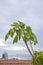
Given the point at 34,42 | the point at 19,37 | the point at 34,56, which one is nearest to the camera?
the point at 19,37

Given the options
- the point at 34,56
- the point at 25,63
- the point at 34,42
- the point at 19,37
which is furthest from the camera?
the point at 25,63

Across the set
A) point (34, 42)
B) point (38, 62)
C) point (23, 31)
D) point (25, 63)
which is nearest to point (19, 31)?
point (23, 31)

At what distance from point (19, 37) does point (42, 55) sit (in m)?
1.88

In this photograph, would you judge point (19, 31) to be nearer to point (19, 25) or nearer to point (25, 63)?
point (19, 25)

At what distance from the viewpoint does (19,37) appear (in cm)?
1399

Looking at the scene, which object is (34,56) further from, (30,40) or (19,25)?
(19,25)

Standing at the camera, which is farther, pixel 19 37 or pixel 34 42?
pixel 34 42

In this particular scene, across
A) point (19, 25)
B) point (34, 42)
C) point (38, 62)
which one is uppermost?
point (19, 25)

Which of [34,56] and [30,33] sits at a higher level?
[30,33]

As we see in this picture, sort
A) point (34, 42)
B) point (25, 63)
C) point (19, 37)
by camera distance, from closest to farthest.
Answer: point (19, 37) < point (34, 42) < point (25, 63)

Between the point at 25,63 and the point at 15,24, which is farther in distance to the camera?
the point at 25,63

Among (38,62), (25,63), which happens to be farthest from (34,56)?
(25,63)

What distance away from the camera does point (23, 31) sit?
14.2 meters

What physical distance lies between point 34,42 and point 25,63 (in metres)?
16.8
